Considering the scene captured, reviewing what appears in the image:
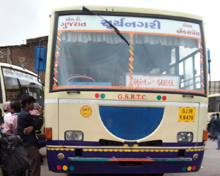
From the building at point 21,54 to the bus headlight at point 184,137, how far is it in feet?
92.6

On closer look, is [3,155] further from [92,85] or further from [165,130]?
[165,130]

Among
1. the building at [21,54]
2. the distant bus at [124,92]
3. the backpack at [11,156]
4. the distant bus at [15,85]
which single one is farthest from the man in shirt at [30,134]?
the building at [21,54]

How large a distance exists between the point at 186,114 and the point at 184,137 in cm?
39

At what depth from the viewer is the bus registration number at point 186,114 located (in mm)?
4719

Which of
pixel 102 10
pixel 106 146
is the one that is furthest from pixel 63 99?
pixel 102 10

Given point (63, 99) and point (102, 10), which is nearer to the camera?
point (63, 99)

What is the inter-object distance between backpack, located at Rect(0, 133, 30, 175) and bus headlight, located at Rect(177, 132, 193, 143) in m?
2.47

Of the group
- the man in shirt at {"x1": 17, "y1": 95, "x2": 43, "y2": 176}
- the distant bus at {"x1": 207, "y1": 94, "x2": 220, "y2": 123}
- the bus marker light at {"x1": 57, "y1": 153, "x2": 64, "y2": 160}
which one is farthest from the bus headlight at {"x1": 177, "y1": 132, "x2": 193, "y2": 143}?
the distant bus at {"x1": 207, "y1": 94, "x2": 220, "y2": 123}

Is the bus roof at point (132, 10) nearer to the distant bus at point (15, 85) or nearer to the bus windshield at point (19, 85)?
the distant bus at point (15, 85)

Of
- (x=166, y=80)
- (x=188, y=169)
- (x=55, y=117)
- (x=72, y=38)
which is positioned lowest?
(x=188, y=169)

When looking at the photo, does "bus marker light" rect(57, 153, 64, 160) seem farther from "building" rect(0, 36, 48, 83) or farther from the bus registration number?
"building" rect(0, 36, 48, 83)

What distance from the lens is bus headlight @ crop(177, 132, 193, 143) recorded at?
15.4 feet

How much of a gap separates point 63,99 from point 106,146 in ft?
3.35

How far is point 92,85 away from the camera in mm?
4570
